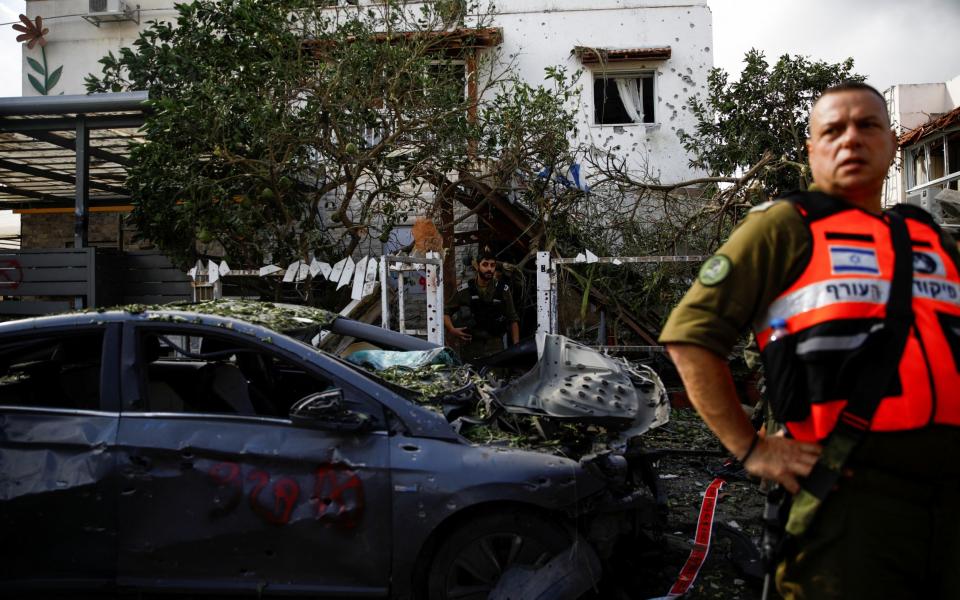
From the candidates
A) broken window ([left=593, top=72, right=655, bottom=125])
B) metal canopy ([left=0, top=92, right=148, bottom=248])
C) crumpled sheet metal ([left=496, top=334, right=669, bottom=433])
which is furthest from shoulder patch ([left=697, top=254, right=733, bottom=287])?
broken window ([left=593, top=72, right=655, bottom=125])

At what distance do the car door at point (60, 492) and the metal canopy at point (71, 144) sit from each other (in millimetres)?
6601

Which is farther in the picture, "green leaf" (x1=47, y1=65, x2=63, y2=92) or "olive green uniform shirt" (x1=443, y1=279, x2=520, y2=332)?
"green leaf" (x1=47, y1=65, x2=63, y2=92)

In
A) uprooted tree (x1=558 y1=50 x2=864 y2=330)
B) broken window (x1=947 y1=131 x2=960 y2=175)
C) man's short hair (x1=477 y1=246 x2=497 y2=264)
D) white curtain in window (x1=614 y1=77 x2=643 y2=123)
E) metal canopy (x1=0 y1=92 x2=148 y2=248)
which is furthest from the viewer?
white curtain in window (x1=614 y1=77 x2=643 y2=123)

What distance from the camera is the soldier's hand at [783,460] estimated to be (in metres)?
1.62

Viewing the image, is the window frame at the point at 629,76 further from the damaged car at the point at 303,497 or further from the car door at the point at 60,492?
the car door at the point at 60,492

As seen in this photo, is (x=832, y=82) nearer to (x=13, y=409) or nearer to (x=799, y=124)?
(x=799, y=124)

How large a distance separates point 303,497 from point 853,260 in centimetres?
239

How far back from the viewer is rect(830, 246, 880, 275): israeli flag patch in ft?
5.28

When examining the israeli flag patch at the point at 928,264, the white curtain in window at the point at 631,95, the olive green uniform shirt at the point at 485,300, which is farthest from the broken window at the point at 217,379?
the white curtain in window at the point at 631,95

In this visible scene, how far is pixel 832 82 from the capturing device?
11.4 meters

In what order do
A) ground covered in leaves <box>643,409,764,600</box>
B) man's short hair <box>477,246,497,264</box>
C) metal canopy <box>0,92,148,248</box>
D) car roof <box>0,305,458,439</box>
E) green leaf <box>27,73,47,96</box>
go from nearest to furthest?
car roof <box>0,305,458,439</box> → ground covered in leaves <box>643,409,764,600</box> → metal canopy <box>0,92,148,248</box> → man's short hair <box>477,246,497,264</box> → green leaf <box>27,73,47,96</box>

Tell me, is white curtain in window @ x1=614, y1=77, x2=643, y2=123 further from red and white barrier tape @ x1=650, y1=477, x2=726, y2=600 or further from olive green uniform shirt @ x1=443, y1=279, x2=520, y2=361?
red and white barrier tape @ x1=650, y1=477, x2=726, y2=600

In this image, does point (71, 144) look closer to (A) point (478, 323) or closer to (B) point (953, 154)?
(A) point (478, 323)

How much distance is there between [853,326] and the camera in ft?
5.15
